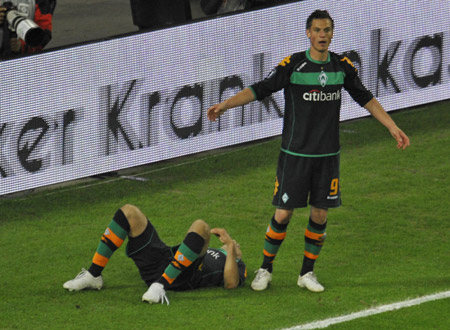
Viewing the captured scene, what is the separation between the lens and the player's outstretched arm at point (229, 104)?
698cm

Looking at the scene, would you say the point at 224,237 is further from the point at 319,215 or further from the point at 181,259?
the point at 319,215

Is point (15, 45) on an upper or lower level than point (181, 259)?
upper

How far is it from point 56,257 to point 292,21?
4.21m

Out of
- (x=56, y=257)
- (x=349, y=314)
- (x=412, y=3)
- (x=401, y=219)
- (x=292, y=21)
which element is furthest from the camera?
(x=412, y=3)

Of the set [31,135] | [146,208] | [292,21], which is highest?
[292,21]

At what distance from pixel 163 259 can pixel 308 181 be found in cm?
123

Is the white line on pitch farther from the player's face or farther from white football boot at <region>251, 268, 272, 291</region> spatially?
the player's face

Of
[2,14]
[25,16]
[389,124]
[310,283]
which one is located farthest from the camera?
[2,14]

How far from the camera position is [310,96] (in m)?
7.09

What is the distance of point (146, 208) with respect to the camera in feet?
30.8

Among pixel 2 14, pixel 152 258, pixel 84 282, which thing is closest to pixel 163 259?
pixel 152 258

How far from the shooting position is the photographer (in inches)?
387

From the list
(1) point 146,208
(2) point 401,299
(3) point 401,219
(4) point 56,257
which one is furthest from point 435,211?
(4) point 56,257

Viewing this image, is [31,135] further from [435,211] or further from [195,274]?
[435,211]
